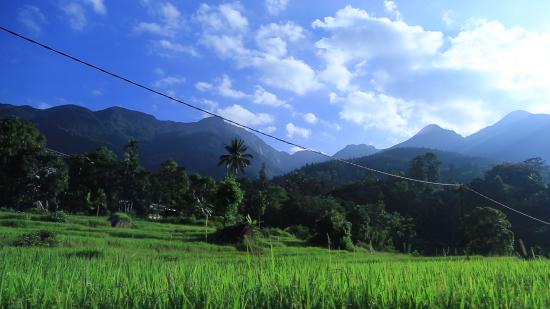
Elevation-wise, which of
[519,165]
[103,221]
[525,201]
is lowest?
[103,221]

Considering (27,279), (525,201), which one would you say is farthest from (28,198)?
(525,201)

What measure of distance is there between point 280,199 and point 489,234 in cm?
3829

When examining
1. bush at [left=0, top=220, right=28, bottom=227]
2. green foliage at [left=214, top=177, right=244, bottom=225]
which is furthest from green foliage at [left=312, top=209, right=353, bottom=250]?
bush at [left=0, top=220, right=28, bottom=227]

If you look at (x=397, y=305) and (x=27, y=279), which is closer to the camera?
(x=397, y=305)

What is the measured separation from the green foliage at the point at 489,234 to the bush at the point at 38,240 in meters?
36.3

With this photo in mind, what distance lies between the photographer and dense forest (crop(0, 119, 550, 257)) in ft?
143

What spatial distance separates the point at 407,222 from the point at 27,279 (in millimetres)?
68221

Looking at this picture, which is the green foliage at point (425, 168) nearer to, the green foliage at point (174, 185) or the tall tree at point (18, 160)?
the green foliage at point (174, 185)

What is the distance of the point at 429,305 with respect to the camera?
3119mm

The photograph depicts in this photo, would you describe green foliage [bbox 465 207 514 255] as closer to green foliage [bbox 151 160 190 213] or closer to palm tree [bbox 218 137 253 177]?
palm tree [bbox 218 137 253 177]

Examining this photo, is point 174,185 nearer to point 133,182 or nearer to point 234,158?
point 133,182

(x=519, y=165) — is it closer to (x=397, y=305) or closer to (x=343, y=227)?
(x=343, y=227)

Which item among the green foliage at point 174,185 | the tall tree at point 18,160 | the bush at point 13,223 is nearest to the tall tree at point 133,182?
the green foliage at point 174,185

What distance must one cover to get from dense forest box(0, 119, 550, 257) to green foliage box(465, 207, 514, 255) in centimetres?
9
